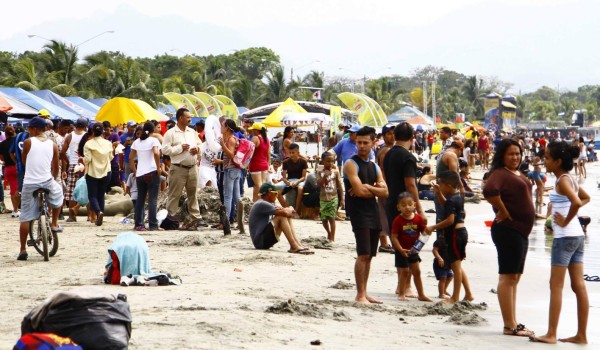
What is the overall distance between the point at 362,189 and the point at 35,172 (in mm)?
4234

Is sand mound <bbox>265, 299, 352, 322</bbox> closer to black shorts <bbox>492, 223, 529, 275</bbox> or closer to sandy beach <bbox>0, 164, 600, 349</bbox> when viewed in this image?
sandy beach <bbox>0, 164, 600, 349</bbox>

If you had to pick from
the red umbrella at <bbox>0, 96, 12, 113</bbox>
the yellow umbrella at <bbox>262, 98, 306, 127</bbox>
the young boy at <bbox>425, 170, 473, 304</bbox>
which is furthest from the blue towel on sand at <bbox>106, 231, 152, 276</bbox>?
the yellow umbrella at <bbox>262, 98, 306, 127</bbox>

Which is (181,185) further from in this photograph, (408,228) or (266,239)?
(408,228)

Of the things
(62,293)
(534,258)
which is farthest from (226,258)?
(62,293)

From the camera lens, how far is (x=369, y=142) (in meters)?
9.36

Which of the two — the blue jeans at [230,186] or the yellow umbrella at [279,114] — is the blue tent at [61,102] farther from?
the blue jeans at [230,186]

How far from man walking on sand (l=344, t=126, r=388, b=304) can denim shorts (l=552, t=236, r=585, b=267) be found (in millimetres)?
1803

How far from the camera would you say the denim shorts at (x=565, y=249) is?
793cm

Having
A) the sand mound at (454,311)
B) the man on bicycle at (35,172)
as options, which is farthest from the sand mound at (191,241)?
the sand mound at (454,311)

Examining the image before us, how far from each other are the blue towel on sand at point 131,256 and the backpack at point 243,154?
549 centimetres

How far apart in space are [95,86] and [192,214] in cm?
4304

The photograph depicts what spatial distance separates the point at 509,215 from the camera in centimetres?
805

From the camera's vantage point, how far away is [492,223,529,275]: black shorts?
26.5ft

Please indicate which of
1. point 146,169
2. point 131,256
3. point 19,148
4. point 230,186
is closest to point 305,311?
point 131,256
